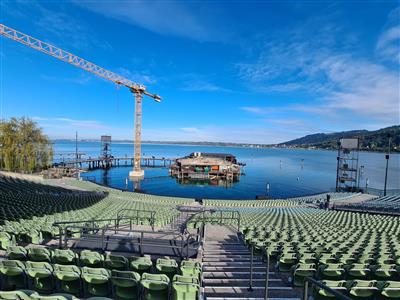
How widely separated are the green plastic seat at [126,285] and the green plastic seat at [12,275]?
2104mm

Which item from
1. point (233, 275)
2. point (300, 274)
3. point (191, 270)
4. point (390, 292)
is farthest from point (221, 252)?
point (390, 292)

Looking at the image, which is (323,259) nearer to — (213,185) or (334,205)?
(334,205)

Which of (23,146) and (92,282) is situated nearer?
(92,282)

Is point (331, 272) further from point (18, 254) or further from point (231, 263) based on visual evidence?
point (18, 254)

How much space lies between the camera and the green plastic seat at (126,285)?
541 cm

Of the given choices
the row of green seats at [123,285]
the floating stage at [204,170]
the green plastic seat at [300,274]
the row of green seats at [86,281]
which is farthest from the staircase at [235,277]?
the floating stage at [204,170]

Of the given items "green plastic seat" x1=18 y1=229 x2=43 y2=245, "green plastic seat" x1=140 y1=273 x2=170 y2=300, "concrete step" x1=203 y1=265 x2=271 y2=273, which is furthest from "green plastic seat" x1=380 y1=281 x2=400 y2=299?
"green plastic seat" x1=18 y1=229 x2=43 y2=245

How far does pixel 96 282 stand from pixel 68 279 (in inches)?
25.5

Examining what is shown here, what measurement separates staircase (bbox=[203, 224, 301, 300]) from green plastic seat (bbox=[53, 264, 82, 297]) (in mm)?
2923

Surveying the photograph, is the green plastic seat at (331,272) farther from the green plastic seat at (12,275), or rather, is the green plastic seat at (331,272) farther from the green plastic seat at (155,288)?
the green plastic seat at (12,275)

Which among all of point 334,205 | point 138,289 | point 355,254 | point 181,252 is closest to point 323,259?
point 355,254

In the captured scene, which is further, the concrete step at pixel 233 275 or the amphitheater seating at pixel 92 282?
the concrete step at pixel 233 275

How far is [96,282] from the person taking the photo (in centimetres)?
548

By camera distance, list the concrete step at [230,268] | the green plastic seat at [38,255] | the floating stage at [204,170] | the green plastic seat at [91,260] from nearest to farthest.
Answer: the green plastic seat at [91,260] → the green plastic seat at [38,255] → the concrete step at [230,268] → the floating stage at [204,170]
